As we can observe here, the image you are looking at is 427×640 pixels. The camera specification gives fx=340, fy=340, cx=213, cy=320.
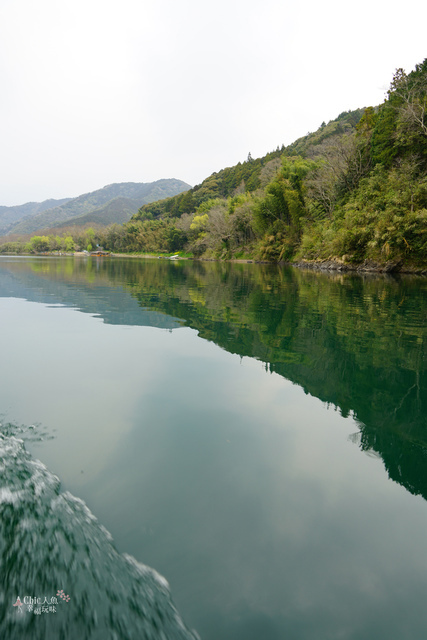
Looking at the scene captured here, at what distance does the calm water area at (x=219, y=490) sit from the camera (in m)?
2.14

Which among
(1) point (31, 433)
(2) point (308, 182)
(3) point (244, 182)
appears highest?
(3) point (244, 182)

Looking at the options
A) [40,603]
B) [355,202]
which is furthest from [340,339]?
[355,202]

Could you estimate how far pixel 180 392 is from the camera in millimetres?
5676

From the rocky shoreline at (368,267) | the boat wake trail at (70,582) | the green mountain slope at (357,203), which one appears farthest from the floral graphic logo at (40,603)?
the rocky shoreline at (368,267)

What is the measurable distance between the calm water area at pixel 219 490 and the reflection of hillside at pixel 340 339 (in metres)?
0.05

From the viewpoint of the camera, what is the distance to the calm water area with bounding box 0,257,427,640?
2.14m

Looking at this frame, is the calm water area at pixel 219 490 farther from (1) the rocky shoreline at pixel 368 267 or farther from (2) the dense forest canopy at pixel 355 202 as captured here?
(1) the rocky shoreline at pixel 368 267

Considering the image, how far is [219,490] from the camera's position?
3.25 metres

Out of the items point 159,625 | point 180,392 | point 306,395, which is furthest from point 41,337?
point 159,625

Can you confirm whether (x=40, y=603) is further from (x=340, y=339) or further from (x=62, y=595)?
Result: (x=340, y=339)

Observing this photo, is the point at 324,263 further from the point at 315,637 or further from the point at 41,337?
the point at 315,637

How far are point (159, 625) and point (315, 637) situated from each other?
92 cm

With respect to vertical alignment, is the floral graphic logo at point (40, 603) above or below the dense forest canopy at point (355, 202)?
below

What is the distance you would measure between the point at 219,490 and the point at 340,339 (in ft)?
21.4
